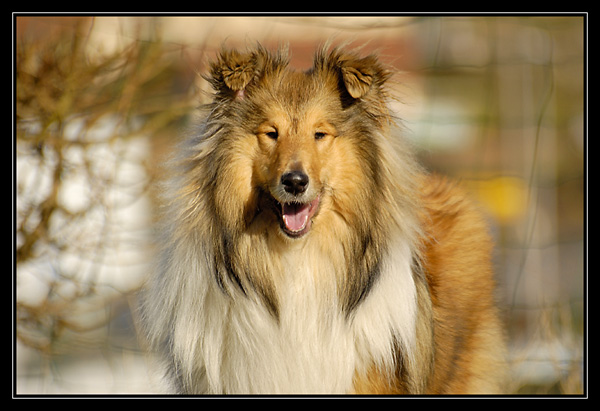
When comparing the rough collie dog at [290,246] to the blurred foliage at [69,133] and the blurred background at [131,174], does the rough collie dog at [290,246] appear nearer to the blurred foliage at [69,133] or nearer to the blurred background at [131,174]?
the blurred background at [131,174]

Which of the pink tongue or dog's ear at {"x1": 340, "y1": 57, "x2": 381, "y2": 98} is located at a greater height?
dog's ear at {"x1": 340, "y1": 57, "x2": 381, "y2": 98}

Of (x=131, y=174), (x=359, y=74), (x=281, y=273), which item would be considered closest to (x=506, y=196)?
(x=131, y=174)

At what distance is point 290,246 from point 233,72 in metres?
0.77

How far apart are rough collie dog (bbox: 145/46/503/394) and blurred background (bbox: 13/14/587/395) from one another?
1069 millimetres

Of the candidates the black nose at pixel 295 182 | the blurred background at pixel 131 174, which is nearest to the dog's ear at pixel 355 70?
the black nose at pixel 295 182

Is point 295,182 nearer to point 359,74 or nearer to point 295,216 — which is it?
point 295,216

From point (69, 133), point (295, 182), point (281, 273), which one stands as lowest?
point (281, 273)

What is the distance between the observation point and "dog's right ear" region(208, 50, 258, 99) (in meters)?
3.04

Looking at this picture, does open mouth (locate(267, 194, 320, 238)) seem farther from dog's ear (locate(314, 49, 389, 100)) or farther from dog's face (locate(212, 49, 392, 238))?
dog's ear (locate(314, 49, 389, 100))

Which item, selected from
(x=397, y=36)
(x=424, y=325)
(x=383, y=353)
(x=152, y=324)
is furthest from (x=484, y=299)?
(x=397, y=36)

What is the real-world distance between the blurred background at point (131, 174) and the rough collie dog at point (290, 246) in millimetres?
1069

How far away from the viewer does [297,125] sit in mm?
2977

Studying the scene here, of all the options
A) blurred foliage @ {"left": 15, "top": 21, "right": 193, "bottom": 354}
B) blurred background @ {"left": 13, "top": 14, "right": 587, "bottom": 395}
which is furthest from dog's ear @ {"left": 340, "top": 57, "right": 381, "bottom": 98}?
blurred foliage @ {"left": 15, "top": 21, "right": 193, "bottom": 354}

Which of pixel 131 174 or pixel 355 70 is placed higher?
pixel 355 70
